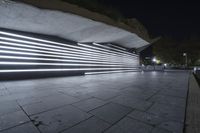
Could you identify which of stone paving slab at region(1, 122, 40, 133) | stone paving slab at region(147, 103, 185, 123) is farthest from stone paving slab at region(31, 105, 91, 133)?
stone paving slab at region(147, 103, 185, 123)

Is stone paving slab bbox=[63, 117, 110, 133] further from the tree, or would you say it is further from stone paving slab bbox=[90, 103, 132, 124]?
the tree

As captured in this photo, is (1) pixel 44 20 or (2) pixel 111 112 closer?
(2) pixel 111 112

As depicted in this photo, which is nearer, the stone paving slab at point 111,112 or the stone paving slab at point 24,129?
the stone paving slab at point 24,129

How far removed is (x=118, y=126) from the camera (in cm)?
166

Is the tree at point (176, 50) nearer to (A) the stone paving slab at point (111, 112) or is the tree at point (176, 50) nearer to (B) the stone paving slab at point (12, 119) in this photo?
(A) the stone paving slab at point (111, 112)

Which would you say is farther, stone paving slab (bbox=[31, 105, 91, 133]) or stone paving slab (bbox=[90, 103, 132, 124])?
stone paving slab (bbox=[90, 103, 132, 124])

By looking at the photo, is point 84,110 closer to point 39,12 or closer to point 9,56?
point 39,12

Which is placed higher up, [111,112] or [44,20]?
[44,20]

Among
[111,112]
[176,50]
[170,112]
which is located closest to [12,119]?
[111,112]

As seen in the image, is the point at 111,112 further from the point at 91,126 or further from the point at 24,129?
the point at 24,129

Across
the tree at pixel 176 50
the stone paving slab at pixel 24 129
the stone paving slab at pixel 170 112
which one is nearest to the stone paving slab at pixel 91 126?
A: the stone paving slab at pixel 24 129

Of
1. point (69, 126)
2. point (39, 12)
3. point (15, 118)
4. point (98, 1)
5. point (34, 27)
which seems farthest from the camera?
point (98, 1)

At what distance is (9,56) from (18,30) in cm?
178

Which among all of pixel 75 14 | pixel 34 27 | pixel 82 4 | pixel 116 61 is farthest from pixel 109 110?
pixel 116 61
